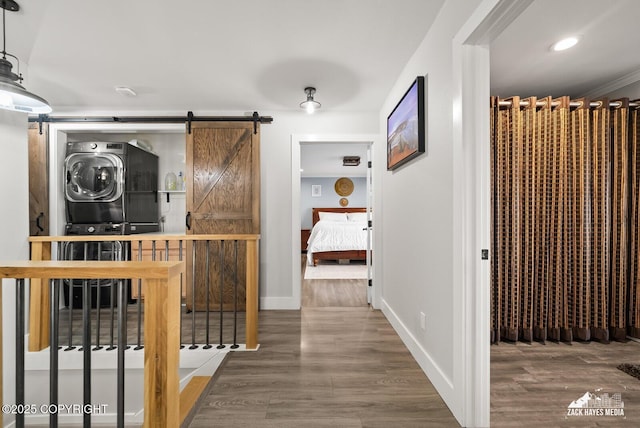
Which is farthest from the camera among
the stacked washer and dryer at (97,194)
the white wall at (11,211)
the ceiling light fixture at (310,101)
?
the stacked washer and dryer at (97,194)

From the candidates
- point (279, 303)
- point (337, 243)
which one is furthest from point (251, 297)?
point (337, 243)

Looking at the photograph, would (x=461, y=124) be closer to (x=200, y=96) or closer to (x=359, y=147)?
(x=200, y=96)

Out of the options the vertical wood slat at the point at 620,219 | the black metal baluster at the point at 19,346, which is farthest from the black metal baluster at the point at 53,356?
the vertical wood slat at the point at 620,219

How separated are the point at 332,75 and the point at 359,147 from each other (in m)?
3.36

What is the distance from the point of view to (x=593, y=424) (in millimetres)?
1556

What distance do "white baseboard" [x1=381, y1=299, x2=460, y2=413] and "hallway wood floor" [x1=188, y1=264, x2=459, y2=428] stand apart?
4cm

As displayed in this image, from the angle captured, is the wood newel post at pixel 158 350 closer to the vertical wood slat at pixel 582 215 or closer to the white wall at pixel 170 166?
the vertical wood slat at pixel 582 215

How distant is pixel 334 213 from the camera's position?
796 cm

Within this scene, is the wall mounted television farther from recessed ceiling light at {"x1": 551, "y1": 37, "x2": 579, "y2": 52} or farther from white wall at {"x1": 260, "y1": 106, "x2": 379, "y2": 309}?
recessed ceiling light at {"x1": 551, "y1": 37, "x2": 579, "y2": 52}

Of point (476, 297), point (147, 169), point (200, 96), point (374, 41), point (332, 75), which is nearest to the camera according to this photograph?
point (476, 297)

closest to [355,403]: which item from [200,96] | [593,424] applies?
[593,424]

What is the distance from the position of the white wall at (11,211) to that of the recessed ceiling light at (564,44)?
4.00m

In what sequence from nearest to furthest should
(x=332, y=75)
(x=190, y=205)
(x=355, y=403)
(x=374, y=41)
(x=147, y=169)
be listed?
(x=355, y=403) → (x=374, y=41) → (x=332, y=75) → (x=190, y=205) → (x=147, y=169)

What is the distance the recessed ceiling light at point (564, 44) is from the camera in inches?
79.0
